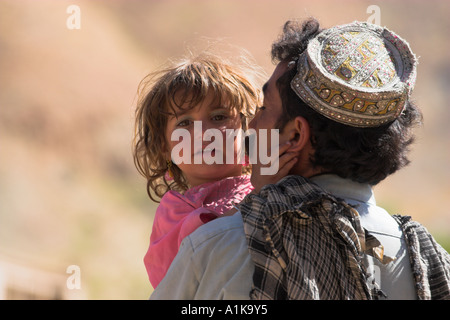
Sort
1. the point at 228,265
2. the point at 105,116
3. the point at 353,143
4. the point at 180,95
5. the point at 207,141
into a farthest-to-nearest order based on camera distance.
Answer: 1. the point at 105,116
2. the point at 180,95
3. the point at 207,141
4. the point at 353,143
5. the point at 228,265

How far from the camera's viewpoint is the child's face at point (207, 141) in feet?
9.71

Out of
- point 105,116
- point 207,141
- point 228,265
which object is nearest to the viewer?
point 228,265

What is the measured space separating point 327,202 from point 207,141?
3.50ft

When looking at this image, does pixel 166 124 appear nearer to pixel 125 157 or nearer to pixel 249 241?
pixel 249 241

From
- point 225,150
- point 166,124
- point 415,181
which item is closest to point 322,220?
point 225,150

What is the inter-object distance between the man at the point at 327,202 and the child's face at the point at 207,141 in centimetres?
62

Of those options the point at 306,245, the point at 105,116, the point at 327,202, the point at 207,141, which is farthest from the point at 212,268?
the point at 105,116

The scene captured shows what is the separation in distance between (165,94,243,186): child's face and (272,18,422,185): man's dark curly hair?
2.53ft

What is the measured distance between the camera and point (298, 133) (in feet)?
7.16

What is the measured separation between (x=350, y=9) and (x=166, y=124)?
9997 mm

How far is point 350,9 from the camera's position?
1241 centimetres

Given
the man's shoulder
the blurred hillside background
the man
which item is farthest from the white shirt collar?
the blurred hillside background

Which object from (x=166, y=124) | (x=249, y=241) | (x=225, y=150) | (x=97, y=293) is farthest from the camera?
(x=97, y=293)

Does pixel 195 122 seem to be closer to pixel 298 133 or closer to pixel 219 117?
pixel 219 117
